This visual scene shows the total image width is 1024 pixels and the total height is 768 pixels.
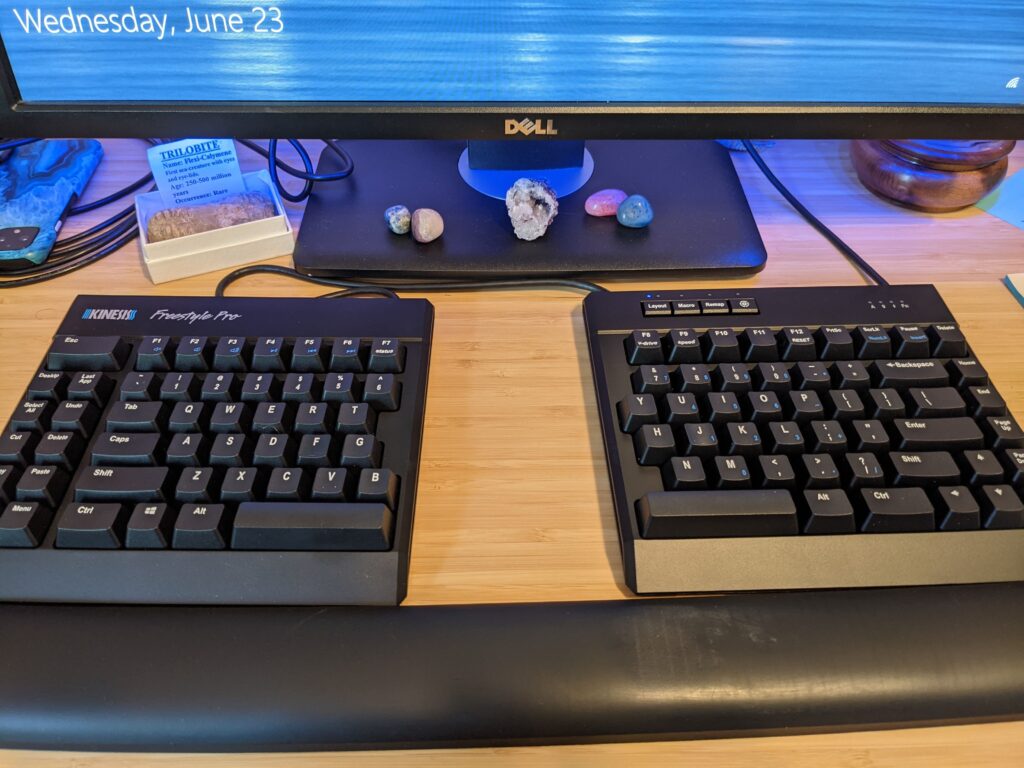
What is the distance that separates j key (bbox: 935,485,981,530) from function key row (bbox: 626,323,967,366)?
10 cm

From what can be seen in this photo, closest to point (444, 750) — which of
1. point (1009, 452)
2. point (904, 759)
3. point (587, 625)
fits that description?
point (587, 625)

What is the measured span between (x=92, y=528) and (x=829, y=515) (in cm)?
36

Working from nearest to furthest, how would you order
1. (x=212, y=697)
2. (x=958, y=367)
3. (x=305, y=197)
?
(x=212, y=697)
(x=958, y=367)
(x=305, y=197)

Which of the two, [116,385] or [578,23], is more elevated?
[578,23]

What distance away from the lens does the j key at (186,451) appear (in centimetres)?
39

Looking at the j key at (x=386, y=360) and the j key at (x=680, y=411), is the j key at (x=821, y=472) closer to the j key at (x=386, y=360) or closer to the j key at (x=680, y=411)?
the j key at (x=680, y=411)

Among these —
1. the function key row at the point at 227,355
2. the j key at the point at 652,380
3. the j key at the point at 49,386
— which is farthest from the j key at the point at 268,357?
the j key at the point at 652,380

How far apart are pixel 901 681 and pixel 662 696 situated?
0.11 metres

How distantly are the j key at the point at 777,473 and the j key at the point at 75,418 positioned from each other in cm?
36

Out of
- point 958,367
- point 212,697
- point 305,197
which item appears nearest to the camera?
point 212,697

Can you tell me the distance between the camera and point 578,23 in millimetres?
479

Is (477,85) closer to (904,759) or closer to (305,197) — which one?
(305,197)

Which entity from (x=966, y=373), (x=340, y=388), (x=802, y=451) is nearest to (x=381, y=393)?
(x=340, y=388)

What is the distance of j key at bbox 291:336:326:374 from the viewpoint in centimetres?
44
